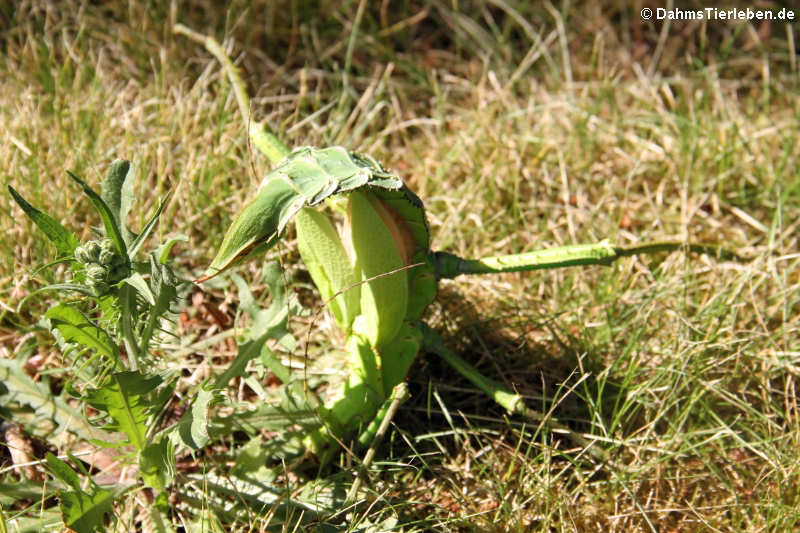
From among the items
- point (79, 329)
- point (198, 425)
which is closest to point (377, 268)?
point (198, 425)

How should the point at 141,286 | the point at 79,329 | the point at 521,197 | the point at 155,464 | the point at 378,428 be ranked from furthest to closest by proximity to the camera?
the point at 521,197
the point at 378,428
the point at 155,464
the point at 79,329
the point at 141,286

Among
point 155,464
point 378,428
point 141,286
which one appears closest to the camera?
point 141,286

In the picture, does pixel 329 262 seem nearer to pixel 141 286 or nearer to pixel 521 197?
pixel 141 286

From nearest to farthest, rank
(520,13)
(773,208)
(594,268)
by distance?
(594,268) → (773,208) → (520,13)

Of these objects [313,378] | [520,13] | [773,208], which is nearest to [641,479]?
[313,378]

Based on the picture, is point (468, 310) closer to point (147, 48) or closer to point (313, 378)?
point (313, 378)

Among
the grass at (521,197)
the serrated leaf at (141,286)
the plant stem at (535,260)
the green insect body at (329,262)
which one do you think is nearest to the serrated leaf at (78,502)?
the grass at (521,197)

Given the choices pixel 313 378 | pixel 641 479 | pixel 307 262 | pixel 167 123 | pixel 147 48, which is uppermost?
pixel 147 48
